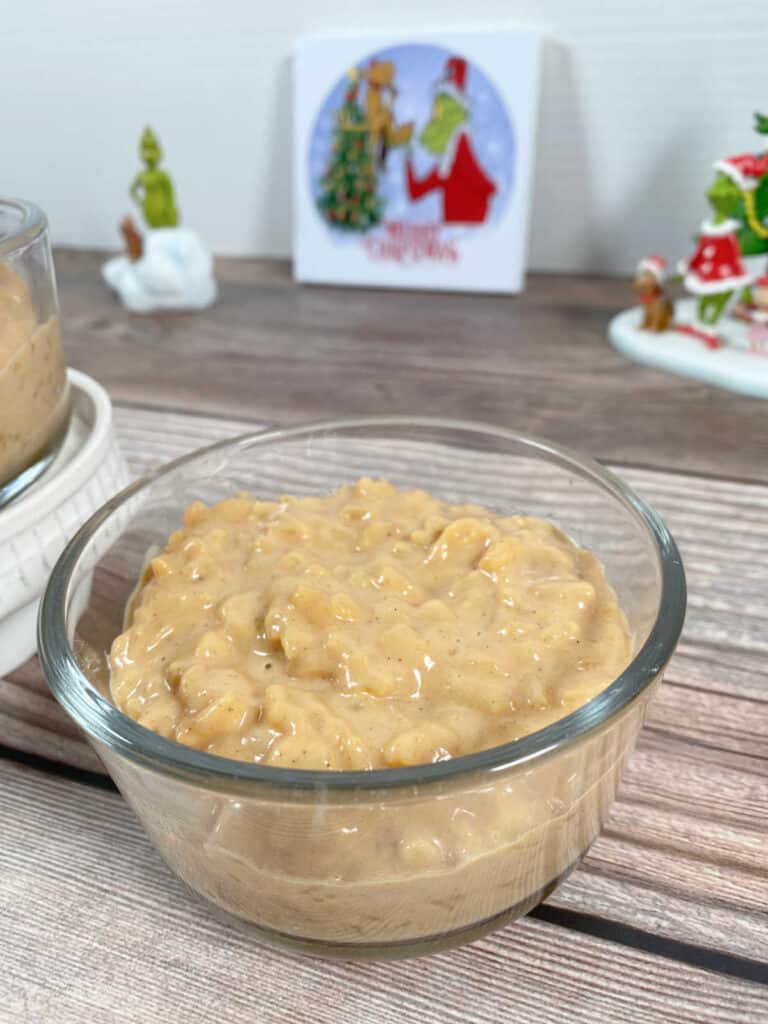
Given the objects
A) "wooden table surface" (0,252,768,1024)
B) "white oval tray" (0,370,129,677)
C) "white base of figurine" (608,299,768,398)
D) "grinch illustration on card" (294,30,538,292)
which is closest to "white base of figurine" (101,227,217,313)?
"grinch illustration on card" (294,30,538,292)

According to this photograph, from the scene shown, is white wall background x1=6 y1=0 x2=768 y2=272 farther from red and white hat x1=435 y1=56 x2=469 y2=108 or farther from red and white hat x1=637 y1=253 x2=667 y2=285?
red and white hat x1=637 y1=253 x2=667 y2=285

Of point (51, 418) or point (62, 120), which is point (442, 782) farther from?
point (62, 120)

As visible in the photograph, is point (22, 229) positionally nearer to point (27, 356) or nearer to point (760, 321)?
point (27, 356)

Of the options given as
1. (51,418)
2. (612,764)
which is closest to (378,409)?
(51,418)

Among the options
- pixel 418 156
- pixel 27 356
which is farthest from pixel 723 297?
pixel 27 356

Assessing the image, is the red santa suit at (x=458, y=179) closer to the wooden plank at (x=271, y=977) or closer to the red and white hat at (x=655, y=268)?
the red and white hat at (x=655, y=268)

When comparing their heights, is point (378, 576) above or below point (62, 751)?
above
